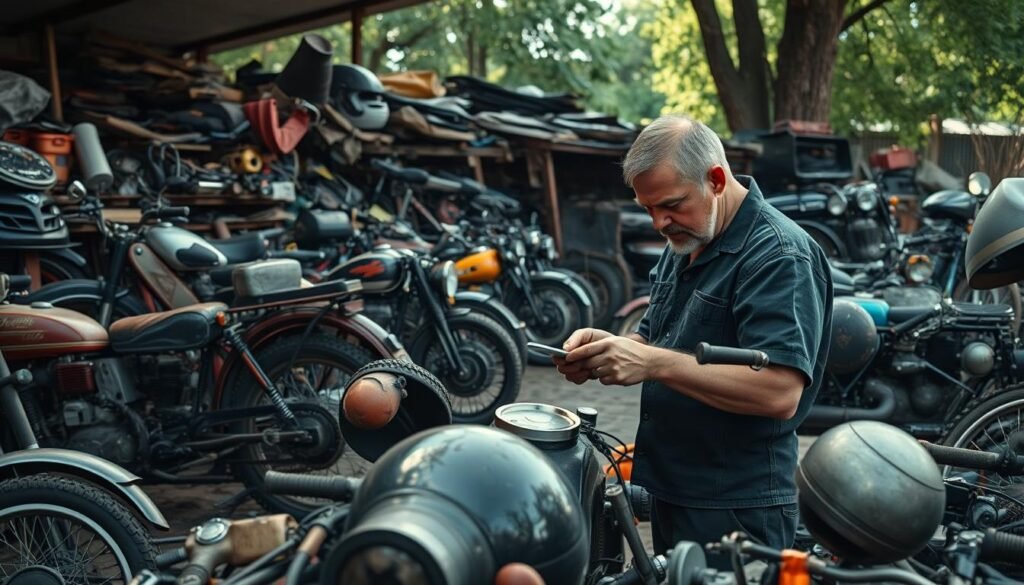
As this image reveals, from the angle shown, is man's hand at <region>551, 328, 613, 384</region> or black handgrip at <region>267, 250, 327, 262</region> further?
black handgrip at <region>267, 250, 327, 262</region>

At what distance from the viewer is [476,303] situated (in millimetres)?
6512

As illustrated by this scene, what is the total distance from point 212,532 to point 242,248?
482 centimetres

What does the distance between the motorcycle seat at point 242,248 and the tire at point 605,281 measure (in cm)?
473

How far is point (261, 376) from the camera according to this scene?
4.62 meters

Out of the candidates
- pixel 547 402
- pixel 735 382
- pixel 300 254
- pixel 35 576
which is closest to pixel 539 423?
pixel 735 382

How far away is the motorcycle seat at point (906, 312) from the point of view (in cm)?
546

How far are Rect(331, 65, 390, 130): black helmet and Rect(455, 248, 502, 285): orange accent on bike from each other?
2288mm

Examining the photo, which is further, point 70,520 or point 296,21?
point 296,21

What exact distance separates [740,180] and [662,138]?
458 millimetres

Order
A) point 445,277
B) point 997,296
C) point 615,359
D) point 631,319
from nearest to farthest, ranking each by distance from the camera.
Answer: point 615,359, point 445,277, point 997,296, point 631,319

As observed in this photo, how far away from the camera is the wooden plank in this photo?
7656 mm

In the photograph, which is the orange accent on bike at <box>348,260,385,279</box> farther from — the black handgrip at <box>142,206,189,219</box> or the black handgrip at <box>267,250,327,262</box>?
the black handgrip at <box>267,250,327,262</box>

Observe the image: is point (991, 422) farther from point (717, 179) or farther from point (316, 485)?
point (316, 485)

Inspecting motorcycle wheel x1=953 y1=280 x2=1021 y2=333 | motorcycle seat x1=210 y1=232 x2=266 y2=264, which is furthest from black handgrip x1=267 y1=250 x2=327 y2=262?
motorcycle wheel x1=953 y1=280 x2=1021 y2=333
